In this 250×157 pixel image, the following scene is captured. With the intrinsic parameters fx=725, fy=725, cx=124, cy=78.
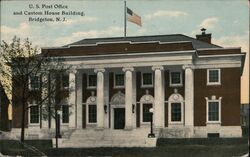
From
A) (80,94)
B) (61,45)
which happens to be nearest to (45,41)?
(61,45)

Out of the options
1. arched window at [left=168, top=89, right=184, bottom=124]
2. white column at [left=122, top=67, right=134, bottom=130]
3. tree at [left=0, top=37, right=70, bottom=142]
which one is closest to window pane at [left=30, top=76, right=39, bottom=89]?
tree at [left=0, top=37, right=70, bottom=142]

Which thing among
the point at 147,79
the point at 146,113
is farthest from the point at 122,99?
the point at 146,113

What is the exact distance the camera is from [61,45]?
23859 millimetres

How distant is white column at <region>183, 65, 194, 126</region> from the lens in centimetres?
2609

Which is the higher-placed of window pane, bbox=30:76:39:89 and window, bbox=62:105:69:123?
window pane, bbox=30:76:39:89

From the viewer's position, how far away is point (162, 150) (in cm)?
2433

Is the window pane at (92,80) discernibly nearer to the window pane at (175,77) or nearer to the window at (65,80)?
the window at (65,80)

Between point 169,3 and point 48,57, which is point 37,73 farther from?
point 169,3

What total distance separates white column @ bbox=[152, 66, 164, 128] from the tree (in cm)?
357

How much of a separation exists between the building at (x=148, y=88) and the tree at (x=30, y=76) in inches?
12.0

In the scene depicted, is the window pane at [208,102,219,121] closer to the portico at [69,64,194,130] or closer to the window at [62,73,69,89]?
the portico at [69,64,194,130]

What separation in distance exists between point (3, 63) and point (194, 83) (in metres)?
7.37

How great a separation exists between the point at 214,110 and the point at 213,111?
0.22ft

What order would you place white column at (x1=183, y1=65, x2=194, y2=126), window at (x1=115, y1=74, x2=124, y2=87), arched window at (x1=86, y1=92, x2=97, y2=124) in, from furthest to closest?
window at (x1=115, y1=74, x2=124, y2=87) < white column at (x1=183, y1=65, x2=194, y2=126) < arched window at (x1=86, y1=92, x2=97, y2=124)
